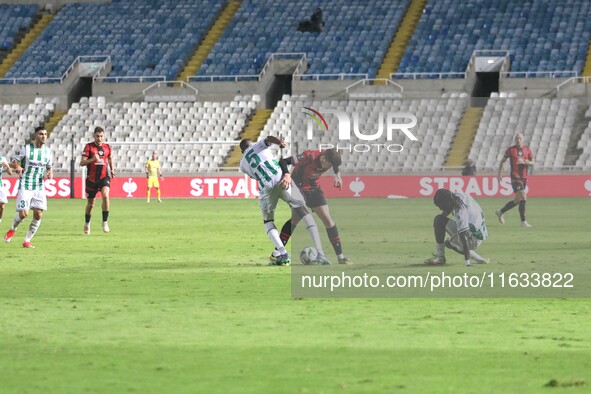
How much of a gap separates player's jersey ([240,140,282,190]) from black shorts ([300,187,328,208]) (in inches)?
56.6

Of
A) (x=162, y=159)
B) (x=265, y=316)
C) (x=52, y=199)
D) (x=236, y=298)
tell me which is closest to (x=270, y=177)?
(x=236, y=298)

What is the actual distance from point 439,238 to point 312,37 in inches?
1680

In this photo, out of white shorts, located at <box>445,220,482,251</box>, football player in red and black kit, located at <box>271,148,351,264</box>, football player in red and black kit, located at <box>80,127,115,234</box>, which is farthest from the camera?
football player in red and black kit, located at <box>80,127,115,234</box>

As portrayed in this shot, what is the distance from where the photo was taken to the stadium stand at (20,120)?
5275 cm

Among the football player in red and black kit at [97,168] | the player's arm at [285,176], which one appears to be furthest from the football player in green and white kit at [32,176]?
the player's arm at [285,176]

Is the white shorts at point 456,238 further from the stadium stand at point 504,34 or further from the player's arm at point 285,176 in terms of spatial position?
the stadium stand at point 504,34

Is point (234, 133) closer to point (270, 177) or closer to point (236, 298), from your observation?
point (270, 177)

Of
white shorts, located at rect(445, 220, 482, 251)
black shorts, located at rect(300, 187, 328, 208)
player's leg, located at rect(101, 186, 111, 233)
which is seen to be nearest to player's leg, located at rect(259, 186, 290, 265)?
black shorts, located at rect(300, 187, 328, 208)

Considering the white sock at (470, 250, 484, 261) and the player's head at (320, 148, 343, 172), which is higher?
→ the player's head at (320, 148, 343, 172)

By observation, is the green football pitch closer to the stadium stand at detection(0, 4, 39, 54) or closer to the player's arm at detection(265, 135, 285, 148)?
the player's arm at detection(265, 135, 285, 148)

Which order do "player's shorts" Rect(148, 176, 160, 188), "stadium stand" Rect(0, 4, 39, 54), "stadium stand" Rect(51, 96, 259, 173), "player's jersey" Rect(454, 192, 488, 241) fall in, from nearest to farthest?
"player's jersey" Rect(454, 192, 488, 241) → "player's shorts" Rect(148, 176, 160, 188) → "stadium stand" Rect(51, 96, 259, 173) → "stadium stand" Rect(0, 4, 39, 54)

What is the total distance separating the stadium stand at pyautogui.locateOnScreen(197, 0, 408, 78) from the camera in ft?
178

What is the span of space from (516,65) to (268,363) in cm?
4420

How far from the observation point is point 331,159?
1292 cm
